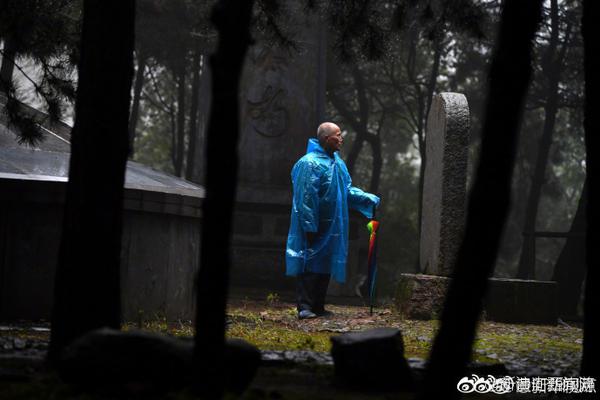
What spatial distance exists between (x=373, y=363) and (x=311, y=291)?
523 centimetres

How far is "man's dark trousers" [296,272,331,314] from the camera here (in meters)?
10.7

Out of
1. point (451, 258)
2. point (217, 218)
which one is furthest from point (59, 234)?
point (217, 218)

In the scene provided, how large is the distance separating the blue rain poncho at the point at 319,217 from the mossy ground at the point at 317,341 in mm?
611

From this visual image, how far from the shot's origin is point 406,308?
10.4m

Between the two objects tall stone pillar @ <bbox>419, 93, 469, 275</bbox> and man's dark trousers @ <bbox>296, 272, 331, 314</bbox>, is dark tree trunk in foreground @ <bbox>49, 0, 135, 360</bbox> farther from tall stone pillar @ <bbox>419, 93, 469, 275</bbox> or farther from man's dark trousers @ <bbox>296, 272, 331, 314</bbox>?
tall stone pillar @ <bbox>419, 93, 469, 275</bbox>

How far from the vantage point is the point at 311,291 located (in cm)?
1070

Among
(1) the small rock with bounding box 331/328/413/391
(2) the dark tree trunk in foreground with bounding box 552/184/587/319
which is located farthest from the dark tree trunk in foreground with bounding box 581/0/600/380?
(2) the dark tree trunk in foreground with bounding box 552/184/587/319

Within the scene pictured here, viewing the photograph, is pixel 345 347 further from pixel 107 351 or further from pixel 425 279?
pixel 425 279

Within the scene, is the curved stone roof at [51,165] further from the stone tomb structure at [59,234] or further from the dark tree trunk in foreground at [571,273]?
the dark tree trunk in foreground at [571,273]

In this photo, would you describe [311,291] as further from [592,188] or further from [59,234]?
[592,188]

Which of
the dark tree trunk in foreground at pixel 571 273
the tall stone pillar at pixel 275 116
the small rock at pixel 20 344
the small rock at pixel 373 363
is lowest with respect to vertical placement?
the small rock at pixel 20 344

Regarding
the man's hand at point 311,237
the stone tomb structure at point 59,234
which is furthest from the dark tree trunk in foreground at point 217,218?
the man's hand at point 311,237

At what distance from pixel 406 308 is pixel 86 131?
5.40 metres

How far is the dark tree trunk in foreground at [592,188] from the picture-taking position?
575 cm
